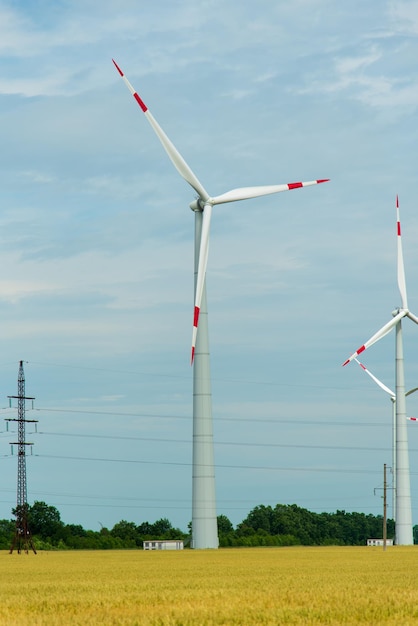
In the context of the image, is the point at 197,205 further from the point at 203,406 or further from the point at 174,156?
the point at 203,406

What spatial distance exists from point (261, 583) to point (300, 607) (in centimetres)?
1761

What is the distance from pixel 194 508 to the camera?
319ft

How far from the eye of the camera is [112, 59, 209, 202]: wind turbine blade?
87306mm

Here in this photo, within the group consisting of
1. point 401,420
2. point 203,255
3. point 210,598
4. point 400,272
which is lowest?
point 210,598

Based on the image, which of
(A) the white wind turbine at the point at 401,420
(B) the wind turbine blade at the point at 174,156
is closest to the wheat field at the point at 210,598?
(B) the wind turbine blade at the point at 174,156

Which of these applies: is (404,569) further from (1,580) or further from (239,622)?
(239,622)

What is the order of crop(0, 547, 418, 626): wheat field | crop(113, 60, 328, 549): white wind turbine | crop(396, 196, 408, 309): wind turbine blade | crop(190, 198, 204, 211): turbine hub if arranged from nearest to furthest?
crop(0, 547, 418, 626): wheat field
crop(113, 60, 328, 549): white wind turbine
crop(190, 198, 204, 211): turbine hub
crop(396, 196, 408, 309): wind turbine blade

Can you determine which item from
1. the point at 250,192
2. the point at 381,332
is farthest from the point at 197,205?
the point at 381,332

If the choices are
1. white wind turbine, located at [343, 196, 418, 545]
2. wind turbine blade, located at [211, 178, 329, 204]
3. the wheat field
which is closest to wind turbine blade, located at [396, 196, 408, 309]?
white wind turbine, located at [343, 196, 418, 545]

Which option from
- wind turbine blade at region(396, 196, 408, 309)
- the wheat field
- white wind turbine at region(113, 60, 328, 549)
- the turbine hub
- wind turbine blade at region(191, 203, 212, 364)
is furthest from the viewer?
wind turbine blade at region(396, 196, 408, 309)

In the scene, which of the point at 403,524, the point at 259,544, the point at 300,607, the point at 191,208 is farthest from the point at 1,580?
the point at 259,544

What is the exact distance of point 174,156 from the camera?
93.0 m

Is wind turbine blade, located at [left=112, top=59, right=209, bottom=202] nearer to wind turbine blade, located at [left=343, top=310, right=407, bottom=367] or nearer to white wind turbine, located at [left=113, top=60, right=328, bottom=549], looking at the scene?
white wind turbine, located at [left=113, top=60, right=328, bottom=549]

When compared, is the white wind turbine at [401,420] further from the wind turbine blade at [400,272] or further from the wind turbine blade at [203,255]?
the wind turbine blade at [203,255]
